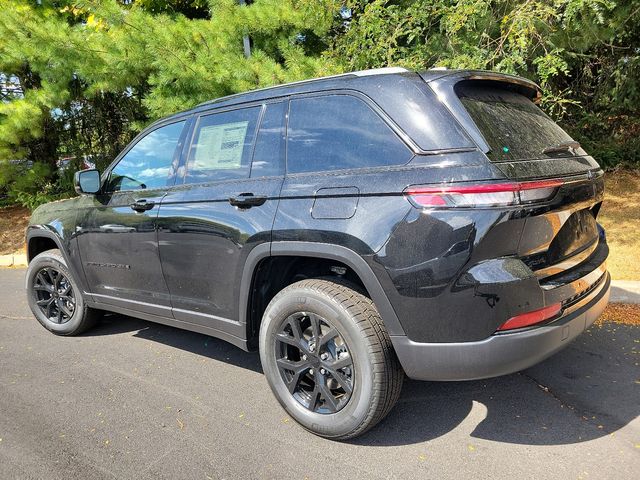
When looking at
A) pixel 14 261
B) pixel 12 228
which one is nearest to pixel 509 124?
pixel 14 261

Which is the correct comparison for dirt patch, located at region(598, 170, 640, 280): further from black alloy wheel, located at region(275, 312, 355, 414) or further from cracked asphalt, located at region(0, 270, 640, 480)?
black alloy wheel, located at region(275, 312, 355, 414)

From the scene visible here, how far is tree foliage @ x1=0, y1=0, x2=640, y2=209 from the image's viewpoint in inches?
227

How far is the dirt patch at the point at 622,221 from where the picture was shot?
5160 mm

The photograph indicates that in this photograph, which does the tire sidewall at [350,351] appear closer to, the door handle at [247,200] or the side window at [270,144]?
the door handle at [247,200]

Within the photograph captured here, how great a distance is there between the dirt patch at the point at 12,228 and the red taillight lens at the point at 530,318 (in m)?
9.50

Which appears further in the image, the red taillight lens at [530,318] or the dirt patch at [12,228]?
the dirt patch at [12,228]

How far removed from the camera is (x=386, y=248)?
7.40 feet

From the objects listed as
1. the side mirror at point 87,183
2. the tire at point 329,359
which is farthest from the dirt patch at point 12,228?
the tire at point 329,359

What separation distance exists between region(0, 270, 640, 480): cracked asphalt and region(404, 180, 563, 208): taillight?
129cm

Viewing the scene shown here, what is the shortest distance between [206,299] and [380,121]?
1.62 metres

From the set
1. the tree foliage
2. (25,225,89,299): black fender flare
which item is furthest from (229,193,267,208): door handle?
the tree foliage

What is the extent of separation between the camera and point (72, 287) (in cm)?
430

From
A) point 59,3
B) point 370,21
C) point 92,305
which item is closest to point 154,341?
point 92,305

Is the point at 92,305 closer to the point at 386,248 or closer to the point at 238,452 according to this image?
the point at 238,452
